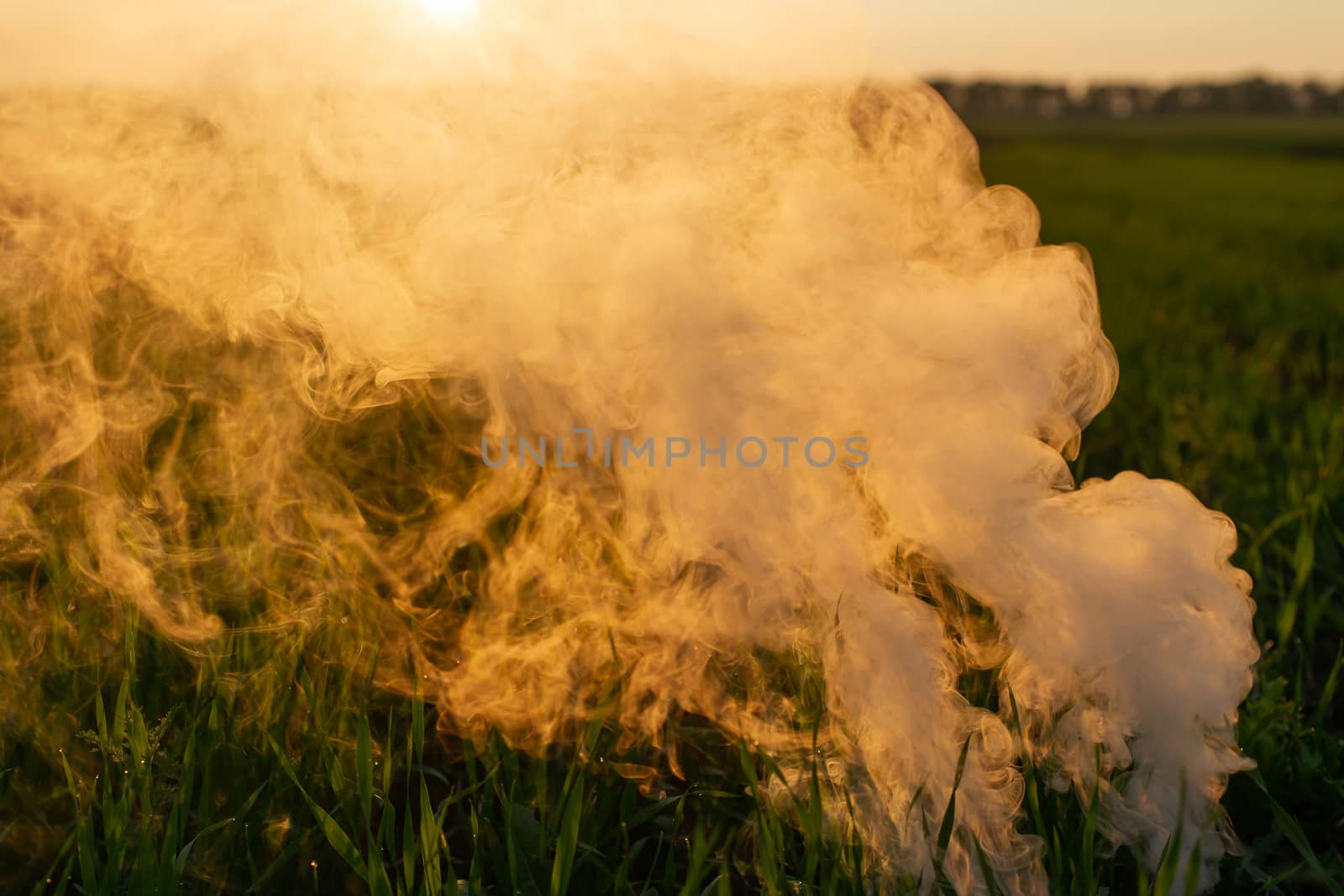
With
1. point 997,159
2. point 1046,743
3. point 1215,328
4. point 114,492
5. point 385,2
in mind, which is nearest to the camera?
point 1046,743

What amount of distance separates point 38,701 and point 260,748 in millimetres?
448

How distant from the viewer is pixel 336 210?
254 cm

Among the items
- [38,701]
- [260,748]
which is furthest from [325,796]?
[38,701]

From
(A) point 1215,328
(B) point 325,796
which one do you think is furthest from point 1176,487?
(A) point 1215,328

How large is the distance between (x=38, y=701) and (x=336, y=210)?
123 cm

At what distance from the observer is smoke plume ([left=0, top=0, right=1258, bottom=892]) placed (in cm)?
175

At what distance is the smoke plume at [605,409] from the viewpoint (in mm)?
1751

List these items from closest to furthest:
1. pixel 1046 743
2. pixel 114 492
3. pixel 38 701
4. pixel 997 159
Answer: pixel 1046 743, pixel 38 701, pixel 114 492, pixel 997 159

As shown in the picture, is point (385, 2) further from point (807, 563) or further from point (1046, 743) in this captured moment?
point (1046, 743)

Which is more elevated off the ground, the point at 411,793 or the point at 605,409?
the point at 605,409

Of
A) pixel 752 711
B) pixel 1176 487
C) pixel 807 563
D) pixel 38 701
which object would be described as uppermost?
pixel 1176 487

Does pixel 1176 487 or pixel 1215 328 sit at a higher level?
pixel 1176 487

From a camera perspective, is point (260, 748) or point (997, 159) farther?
point (997, 159)

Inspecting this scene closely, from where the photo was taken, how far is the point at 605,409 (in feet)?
7.00
